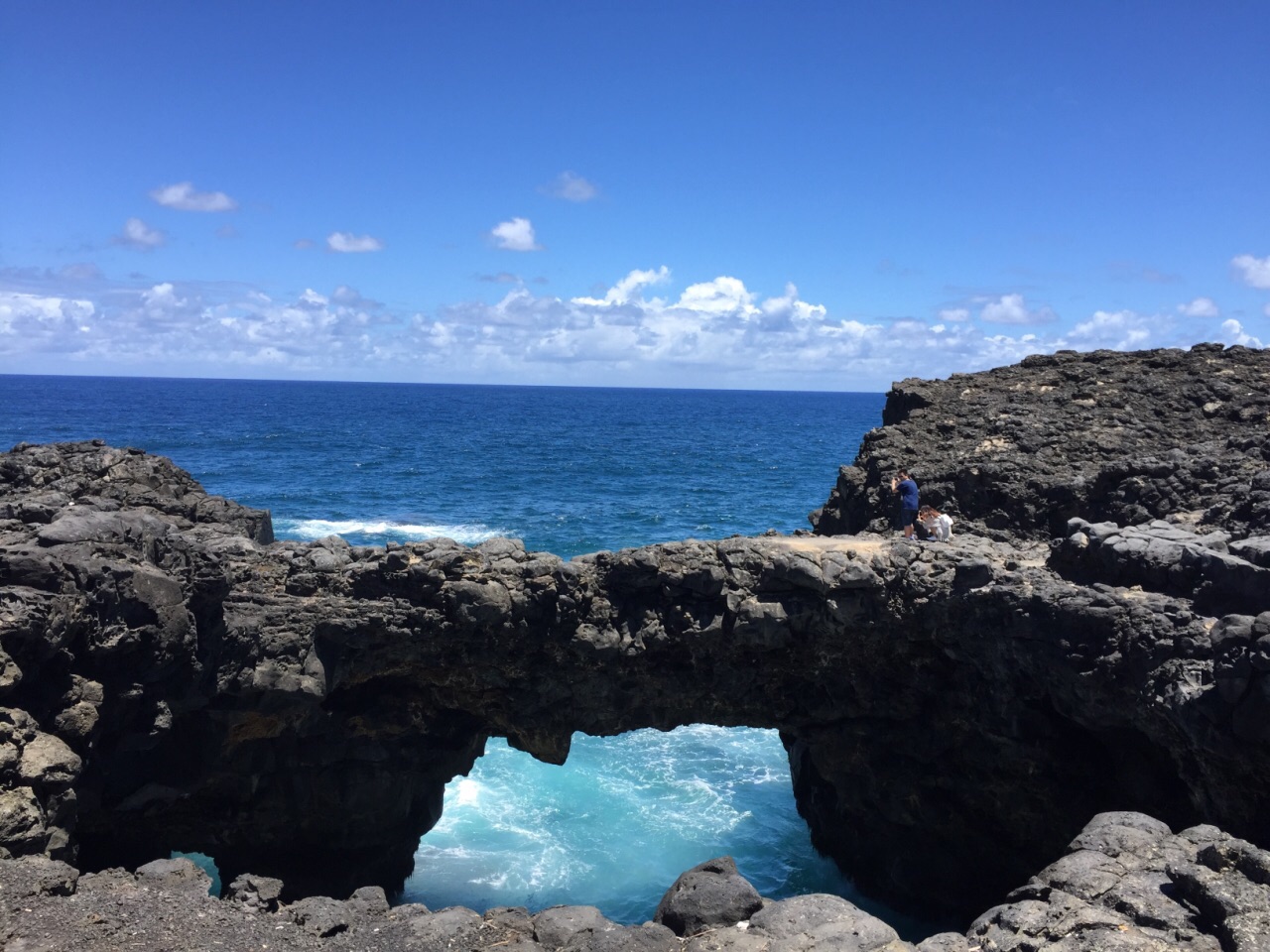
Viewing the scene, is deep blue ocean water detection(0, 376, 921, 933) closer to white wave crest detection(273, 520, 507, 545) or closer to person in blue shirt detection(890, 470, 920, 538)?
white wave crest detection(273, 520, 507, 545)

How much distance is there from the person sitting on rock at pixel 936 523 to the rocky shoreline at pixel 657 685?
87 centimetres

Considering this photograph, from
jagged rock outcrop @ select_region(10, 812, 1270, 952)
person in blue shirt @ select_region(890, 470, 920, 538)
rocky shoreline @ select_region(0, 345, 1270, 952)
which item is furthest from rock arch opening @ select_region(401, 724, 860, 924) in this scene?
jagged rock outcrop @ select_region(10, 812, 1270, 952)

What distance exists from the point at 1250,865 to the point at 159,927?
12.3 m

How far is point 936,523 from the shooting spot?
22.2 m

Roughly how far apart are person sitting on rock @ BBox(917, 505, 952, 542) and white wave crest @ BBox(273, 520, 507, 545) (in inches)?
1145

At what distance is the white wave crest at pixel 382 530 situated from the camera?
49909 millimetres

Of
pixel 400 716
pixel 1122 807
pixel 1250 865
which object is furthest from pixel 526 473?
pixel 1250 865

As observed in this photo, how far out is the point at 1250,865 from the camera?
10703 millimetres

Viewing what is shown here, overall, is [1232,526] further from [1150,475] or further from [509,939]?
[509,939]

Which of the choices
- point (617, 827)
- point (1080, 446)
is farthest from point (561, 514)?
point (1080, 446)

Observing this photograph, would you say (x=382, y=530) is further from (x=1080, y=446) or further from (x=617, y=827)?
(x=1080, y=446)

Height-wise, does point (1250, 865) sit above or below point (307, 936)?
above

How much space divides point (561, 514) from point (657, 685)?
39364mm

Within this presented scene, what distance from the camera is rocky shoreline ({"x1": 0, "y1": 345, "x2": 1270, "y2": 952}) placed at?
12398mm
